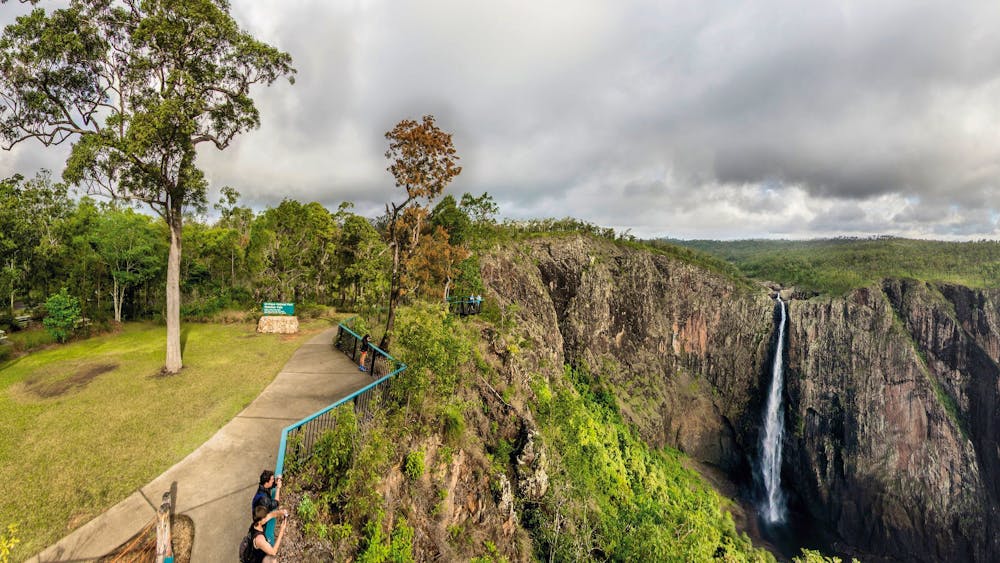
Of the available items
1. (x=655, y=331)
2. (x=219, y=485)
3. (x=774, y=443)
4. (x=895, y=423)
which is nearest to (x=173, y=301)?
(x=219, y=485)

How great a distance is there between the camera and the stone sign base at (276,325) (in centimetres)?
2130

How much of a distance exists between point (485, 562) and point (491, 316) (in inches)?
653

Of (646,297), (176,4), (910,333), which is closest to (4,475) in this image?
(176,4)

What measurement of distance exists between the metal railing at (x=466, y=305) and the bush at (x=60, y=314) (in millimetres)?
19130

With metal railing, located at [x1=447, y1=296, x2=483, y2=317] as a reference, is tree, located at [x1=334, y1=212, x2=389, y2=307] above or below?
above

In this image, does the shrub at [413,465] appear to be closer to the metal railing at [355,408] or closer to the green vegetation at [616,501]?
the metal railing at [355,408]

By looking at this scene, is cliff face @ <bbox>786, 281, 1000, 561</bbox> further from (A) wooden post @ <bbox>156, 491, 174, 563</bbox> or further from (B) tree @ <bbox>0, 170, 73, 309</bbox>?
(B) tree @ <bbox>0, 170, 73, 309</bbox>

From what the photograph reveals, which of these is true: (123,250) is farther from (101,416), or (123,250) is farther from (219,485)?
(219,485)

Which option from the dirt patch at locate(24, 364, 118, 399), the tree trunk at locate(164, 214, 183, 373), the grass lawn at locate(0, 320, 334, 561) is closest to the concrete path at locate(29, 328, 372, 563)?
the grass lawn at locate(0, 320, 334, 561)

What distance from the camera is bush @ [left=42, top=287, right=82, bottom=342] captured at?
17.5 metres

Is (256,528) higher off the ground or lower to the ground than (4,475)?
higher

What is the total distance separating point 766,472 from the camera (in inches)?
1991

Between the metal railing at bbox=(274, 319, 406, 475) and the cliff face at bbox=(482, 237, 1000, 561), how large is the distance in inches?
884

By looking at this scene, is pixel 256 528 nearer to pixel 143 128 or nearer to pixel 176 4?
pixel 143 128
